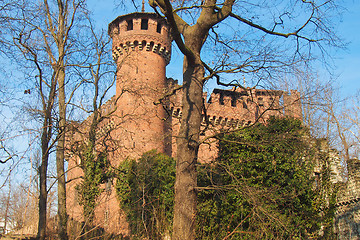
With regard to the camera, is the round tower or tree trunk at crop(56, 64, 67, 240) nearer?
tree trunk at crop(56, 64, 67, 240)

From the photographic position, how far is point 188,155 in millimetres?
5641

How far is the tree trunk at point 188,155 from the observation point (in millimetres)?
5266

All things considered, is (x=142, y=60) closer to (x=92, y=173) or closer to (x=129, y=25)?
(x=129, y=25)

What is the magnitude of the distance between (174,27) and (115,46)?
14.4 m

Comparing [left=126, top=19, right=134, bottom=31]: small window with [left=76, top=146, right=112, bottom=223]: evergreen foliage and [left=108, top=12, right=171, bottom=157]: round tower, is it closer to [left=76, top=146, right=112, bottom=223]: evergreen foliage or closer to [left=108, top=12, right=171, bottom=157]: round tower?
[left=108, top=12, right=171, bottom=157]: round tower

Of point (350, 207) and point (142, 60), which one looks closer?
point (350, 207)

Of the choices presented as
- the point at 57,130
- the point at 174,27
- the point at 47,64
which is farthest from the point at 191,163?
the point at 47,64

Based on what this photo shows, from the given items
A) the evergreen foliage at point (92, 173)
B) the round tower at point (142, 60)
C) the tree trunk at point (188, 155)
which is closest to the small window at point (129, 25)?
the round tower at point (142, 60)

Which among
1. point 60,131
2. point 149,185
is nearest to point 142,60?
point 149,185

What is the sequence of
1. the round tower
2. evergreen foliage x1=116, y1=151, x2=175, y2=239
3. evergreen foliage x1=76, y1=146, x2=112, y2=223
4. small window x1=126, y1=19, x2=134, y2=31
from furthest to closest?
small window x1=126, y1=19, x2=134, y2=31
the round tower
evergreen foliage x1=76, y1=146, x2=112, y2=223
evergreen foliage x1=116, y1=151, x2=175, y2=239

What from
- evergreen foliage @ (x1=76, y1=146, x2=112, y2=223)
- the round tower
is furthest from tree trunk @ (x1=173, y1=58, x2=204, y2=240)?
the round tower

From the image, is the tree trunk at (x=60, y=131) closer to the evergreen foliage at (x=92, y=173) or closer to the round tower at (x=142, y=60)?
the evergreen foliage at (x=92, y=173)

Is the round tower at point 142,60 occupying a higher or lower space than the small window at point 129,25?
lower

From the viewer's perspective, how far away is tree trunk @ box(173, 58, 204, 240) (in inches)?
207
